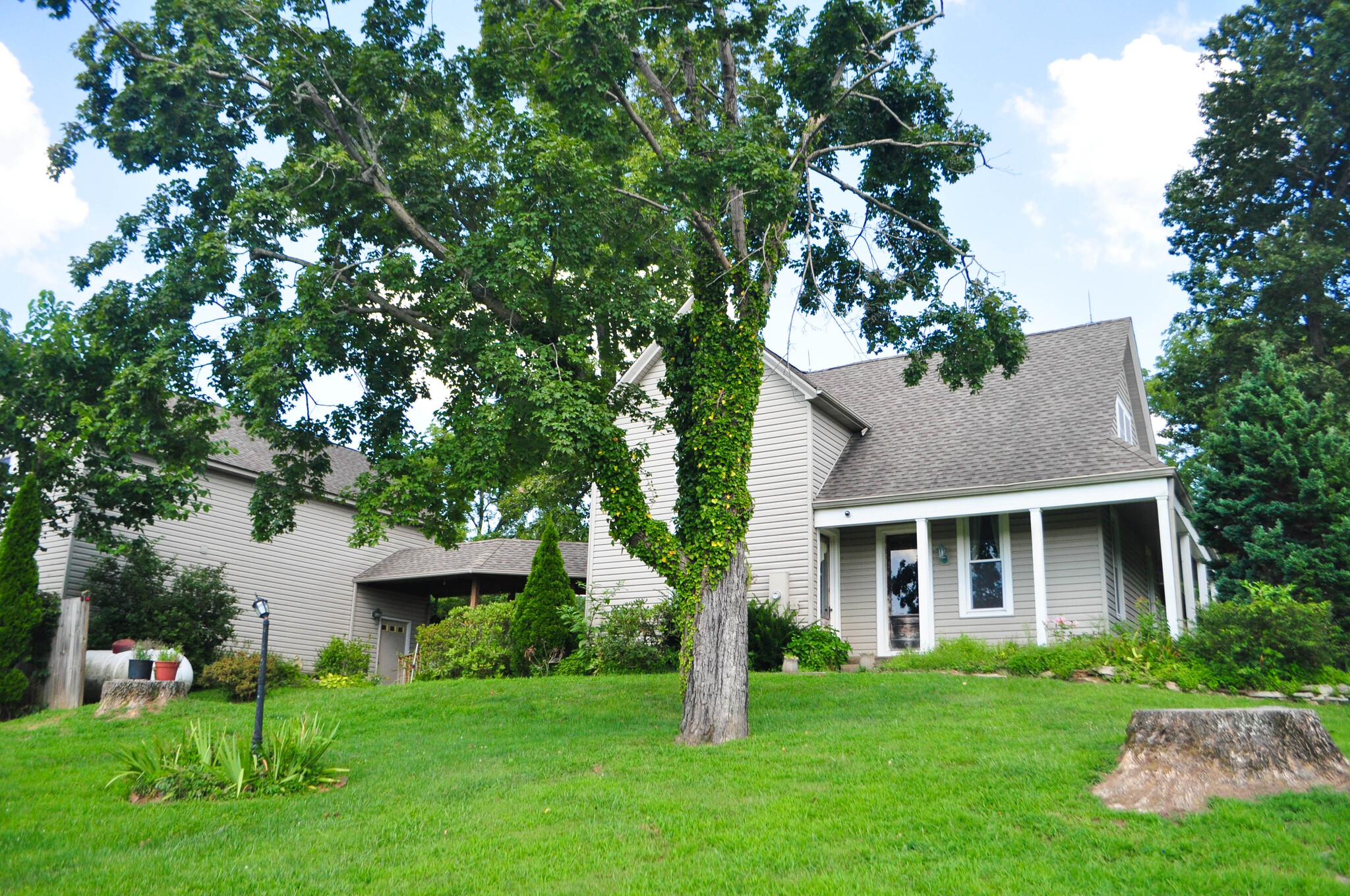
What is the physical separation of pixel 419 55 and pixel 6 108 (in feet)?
15.3

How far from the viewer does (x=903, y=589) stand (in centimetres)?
1675

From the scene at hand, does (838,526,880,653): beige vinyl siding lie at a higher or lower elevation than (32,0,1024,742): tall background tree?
lower

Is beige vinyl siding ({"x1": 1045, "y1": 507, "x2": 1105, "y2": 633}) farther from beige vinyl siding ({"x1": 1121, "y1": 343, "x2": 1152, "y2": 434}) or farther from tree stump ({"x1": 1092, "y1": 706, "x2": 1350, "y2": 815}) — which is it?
tree stump ({"x1": 1092, "y1": 706, "x2": 1350, "y2": 815})

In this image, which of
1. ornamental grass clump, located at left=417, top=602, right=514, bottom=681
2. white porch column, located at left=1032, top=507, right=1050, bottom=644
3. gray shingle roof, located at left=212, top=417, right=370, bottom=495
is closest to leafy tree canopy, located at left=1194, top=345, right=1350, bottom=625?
white porch column, located at left=1032, top=507, right=1050, bottom=644

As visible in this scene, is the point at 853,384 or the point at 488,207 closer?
the point at 488,207

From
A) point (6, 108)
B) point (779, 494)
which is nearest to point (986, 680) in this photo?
point (779, 494)

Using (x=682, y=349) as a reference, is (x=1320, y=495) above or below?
below

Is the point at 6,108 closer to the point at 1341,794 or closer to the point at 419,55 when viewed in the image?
the point at 419,55

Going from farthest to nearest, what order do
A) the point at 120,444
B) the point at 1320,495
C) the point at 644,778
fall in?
the point at 1320,495, the point at 120,444, the point at 644,778

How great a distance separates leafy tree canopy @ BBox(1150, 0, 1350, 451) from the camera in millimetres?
20500

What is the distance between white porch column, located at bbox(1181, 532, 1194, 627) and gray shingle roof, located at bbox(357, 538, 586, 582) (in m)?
12.6

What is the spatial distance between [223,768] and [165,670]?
24.6 feet

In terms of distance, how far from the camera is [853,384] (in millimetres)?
20906

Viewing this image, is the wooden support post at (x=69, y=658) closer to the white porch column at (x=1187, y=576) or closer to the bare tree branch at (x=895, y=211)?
the bare tree branch at (x=895, y=211)
